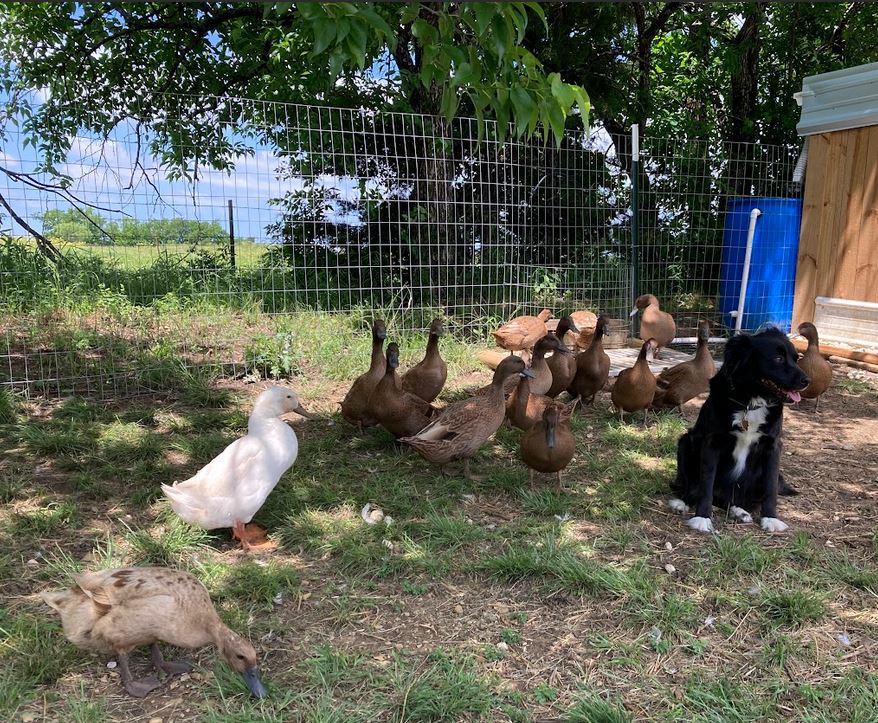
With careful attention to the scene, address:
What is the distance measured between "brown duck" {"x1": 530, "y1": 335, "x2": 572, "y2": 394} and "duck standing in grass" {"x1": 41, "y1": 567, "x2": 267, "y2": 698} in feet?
10.5

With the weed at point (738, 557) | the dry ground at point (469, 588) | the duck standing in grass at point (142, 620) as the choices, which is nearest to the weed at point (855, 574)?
the dry ground at point (469, 588)

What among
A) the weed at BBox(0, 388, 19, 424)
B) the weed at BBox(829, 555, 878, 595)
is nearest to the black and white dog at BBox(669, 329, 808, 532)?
the weed at BBox(829, 555, 878, 595)

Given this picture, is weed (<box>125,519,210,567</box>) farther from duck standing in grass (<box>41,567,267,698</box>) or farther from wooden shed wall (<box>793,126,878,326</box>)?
wooden shed wall (<box>793,126,878,326</box>)

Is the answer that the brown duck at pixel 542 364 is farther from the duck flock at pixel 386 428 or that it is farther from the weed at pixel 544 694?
the weed at pixel 544 694

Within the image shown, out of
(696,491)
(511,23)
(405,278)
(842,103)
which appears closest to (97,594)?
(511,23)

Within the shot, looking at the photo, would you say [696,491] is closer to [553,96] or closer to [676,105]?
[553,96]

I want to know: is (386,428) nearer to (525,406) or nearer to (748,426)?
(525,406)

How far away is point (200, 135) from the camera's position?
21.2ft

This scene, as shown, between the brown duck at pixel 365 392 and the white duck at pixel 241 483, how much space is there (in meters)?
1.29

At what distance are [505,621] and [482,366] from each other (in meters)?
4.64

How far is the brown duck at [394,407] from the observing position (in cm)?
470

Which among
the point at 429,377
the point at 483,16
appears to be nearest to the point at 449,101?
the point at 483,16

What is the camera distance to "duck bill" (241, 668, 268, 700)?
2346 millimetres

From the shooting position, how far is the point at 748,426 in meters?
3.57
